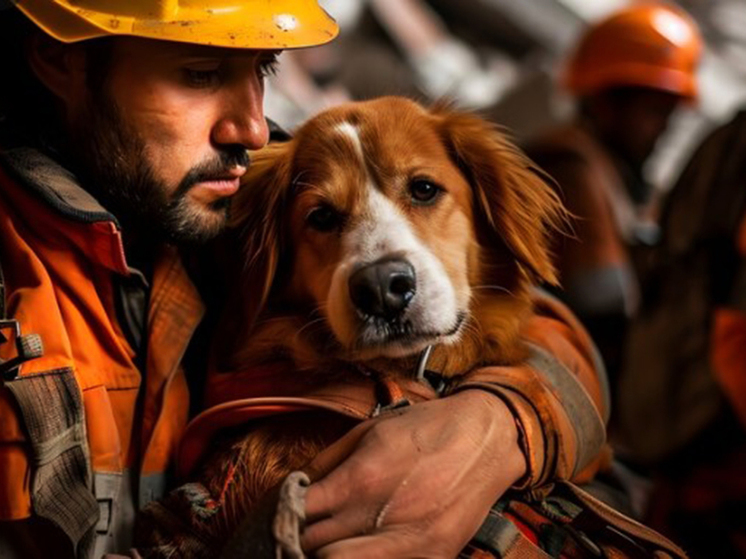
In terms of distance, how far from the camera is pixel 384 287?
1911 mm

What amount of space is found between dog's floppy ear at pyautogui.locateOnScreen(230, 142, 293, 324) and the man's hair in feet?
1.18

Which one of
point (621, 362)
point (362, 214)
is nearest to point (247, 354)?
point (362, 214)

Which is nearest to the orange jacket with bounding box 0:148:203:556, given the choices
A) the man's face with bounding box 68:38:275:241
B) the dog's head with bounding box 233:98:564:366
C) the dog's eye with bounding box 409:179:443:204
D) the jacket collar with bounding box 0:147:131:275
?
the jacket collar with bounding box 0:147:131:275

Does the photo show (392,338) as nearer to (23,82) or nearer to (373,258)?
(373,258)

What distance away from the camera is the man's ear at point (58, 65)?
2107 mm

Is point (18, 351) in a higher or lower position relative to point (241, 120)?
lower

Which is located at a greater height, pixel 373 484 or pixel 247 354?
pixel 373 484

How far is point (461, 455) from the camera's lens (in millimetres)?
1812

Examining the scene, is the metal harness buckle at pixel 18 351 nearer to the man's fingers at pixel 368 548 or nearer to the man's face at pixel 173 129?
the man's face at pixel 173 129

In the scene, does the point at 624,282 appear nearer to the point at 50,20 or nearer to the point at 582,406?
the point at 582,406

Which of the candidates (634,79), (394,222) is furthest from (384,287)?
(634,79)

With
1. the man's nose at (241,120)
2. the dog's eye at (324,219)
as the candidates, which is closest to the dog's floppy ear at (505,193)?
the dog's eye at (324,219)

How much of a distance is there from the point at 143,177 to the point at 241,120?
21 cm

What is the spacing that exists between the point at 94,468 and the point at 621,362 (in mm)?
2810
